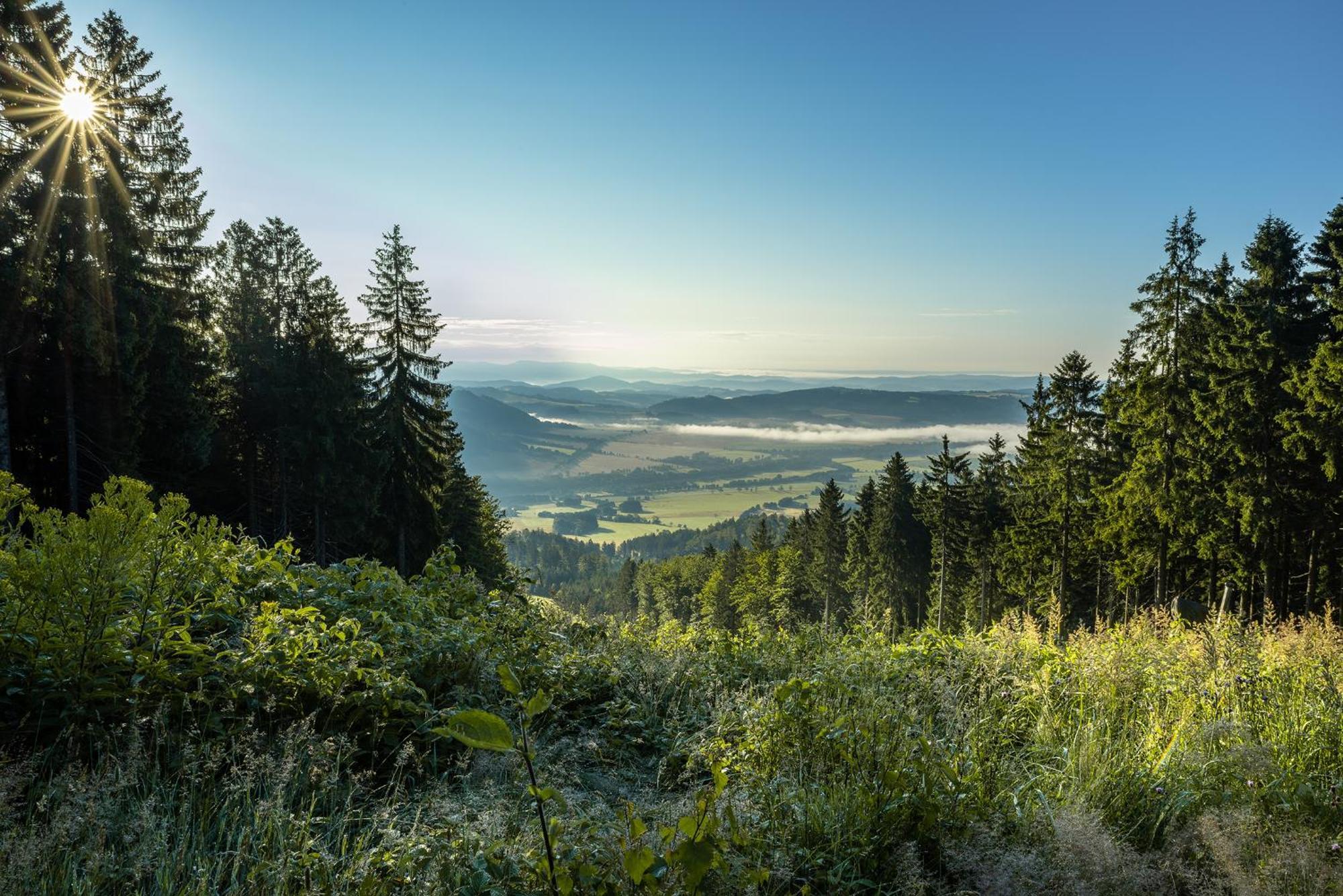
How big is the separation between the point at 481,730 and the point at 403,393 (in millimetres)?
23535

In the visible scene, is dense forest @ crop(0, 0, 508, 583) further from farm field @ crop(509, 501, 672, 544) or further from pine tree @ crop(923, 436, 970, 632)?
farm field @ crop(509, 501, 672, 544)

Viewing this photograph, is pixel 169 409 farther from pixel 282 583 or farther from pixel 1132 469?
pixel 1132 469

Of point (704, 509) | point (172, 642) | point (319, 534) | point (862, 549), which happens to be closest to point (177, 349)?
point (319, 534)

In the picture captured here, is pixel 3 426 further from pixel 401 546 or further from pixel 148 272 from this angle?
pixel 401 546

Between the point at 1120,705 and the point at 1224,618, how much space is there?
3461mm

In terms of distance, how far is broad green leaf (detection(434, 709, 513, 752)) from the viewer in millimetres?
1595

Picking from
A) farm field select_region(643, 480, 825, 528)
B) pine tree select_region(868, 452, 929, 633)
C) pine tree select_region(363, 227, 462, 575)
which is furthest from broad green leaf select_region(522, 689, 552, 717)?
farm field select_region(643, 480, 825, 528)

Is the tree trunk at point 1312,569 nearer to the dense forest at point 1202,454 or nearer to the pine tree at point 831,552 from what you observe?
the dense forest at point 1202,454

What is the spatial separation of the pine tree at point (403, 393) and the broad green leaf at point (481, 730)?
23.0 metres

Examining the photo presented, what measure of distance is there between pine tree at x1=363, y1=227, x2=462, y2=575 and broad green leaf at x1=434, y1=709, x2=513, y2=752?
23.0m

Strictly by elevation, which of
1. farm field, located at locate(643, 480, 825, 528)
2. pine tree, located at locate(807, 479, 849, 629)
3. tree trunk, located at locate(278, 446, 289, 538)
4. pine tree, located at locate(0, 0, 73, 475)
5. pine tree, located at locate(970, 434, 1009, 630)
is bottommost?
farm field, located at locate(643, 480, 825, 528)

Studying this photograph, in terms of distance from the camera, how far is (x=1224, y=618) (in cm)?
687

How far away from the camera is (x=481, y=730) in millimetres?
1631

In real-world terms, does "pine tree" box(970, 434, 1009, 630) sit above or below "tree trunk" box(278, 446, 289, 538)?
below
